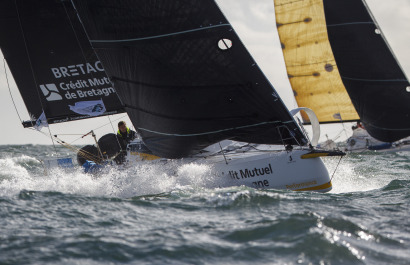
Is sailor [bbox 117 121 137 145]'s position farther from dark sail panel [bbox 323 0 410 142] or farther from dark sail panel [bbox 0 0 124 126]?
dark sail panel [bbox 323 0 410 142]

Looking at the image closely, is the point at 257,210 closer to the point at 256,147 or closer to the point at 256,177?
the point at 256,177

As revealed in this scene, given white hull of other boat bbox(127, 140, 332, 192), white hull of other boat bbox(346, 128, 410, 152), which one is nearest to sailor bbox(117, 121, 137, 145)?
white hull of other boat bbox(127, 140, 332, 192)

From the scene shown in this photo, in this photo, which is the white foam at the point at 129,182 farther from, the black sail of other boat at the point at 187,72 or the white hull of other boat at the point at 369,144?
the white hull of other boat at the point at 369,144

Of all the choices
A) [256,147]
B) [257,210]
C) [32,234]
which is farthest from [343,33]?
[32,234]

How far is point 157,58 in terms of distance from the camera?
905 centimetres

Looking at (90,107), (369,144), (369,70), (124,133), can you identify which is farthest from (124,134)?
(369,144)

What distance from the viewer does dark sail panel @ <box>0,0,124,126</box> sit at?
11.8 meters

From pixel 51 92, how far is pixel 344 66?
7294 mm

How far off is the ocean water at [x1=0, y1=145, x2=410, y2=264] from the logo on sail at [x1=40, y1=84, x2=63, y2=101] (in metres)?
3.77

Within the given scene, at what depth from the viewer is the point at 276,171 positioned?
8.83 m

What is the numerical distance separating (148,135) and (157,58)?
138cm

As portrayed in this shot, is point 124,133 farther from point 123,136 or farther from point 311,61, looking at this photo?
point 311,61

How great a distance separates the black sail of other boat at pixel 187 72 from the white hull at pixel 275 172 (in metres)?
0.37

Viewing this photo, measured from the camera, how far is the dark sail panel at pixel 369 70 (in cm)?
1489
